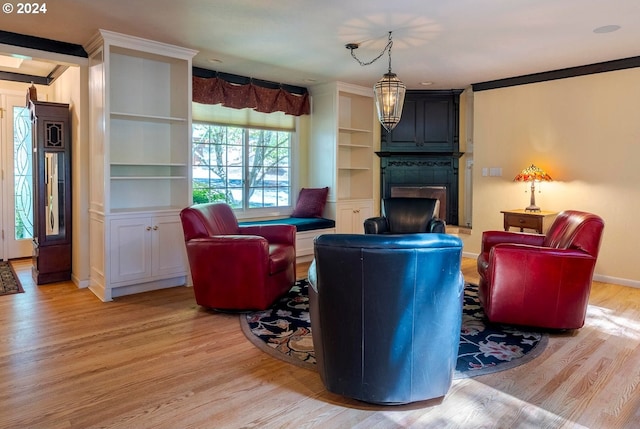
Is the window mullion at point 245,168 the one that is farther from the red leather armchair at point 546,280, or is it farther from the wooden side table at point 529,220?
the red leather armchair at point 546,280

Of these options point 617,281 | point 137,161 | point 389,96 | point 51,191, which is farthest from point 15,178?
point 617,281

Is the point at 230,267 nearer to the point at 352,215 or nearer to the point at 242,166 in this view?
the point at 242,166

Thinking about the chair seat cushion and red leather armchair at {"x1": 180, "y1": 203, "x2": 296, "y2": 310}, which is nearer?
red leather armchair at {"x1": 180, "y1": 203, "x2": 296, "y2": 310}

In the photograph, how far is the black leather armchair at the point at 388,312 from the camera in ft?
6.48

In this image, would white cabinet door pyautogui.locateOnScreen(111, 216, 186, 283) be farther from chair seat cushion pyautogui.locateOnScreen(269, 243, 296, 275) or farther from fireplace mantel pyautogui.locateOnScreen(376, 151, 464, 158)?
fireplace mantel pyautogui.locateOnScreen(376, 151, 464, 158)

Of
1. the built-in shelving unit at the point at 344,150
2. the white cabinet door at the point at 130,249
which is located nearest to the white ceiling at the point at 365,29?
the built-in shelving unit at the point at 344,150

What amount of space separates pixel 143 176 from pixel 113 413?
9.18 feet

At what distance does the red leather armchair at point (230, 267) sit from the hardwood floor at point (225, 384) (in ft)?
0.64

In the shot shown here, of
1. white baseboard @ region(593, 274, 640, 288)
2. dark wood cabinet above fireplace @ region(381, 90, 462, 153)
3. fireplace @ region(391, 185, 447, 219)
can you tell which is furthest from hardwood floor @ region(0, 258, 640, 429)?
dark wood cabinet above fireplace @ region(381, 90, 462, 153)

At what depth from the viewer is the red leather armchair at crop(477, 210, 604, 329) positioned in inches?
122

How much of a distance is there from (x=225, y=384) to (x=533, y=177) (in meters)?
4.25

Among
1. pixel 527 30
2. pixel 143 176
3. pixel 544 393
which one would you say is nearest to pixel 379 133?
pixel 527 30

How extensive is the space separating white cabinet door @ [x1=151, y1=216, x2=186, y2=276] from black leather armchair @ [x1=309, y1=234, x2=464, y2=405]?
268 centimetres

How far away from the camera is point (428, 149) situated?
6.49 m
